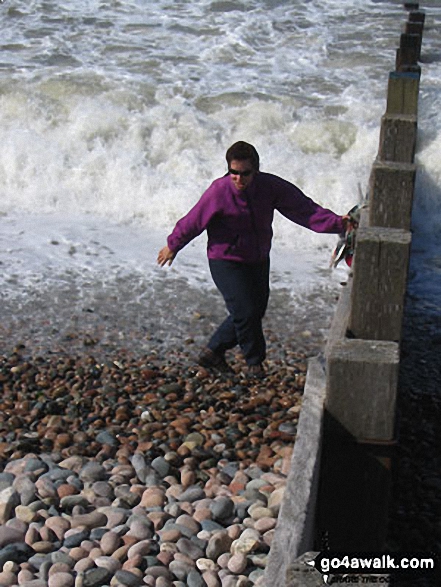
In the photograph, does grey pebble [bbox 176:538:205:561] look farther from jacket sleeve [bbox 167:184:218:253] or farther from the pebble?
jacket sleeve [bbox 167:184:218:253]

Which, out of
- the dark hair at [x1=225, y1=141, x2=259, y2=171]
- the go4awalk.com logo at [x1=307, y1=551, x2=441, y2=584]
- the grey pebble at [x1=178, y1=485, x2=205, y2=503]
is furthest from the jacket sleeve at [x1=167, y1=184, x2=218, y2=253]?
the go4awalk.com logo at [x1=307, y1=551, x2=441, y2=584]

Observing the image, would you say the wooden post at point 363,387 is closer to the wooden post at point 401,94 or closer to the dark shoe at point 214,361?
the dark shoe at point 214,361

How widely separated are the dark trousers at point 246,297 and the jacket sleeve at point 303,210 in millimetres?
370

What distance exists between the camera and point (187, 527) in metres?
4.18

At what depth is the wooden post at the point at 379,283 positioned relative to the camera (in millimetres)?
3631

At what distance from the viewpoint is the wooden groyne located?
3.22 metres

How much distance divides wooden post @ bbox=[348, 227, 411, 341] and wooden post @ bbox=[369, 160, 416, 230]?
42.1 inches

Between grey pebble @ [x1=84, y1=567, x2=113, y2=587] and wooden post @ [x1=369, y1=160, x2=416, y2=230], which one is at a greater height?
wooden post @ [x1=369, y1=160, x2=416, y2=230]

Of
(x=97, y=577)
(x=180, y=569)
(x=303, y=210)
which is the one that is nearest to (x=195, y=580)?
(x=180, y=569)

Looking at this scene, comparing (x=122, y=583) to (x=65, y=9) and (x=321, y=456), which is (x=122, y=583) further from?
(x=65, y=9)

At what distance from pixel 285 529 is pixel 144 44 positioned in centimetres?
1282

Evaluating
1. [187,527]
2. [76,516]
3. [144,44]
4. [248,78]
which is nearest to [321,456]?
[187,527]

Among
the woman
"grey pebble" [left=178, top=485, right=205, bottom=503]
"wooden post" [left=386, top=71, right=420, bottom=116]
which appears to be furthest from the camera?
"wooden post" [left=386, top=71, right=420, bottom=116]

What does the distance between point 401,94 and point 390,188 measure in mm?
3259
